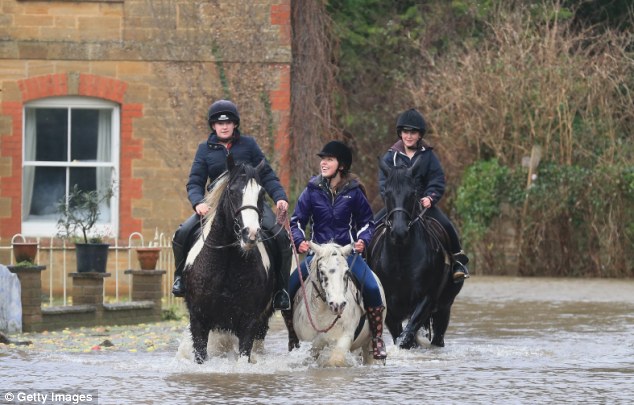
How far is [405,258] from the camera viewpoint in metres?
14.0

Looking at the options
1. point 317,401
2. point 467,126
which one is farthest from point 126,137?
point 317,401

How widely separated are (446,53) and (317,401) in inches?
905

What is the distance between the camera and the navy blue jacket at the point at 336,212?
12680 mm

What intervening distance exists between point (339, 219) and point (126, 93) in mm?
11219

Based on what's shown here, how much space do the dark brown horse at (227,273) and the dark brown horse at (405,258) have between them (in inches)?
78.5

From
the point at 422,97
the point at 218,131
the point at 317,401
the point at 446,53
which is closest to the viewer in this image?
the point at 317,401

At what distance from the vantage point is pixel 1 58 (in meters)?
23.1

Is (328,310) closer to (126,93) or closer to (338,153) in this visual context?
(338,153)

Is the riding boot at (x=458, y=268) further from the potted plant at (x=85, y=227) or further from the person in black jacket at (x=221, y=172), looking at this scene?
the potted plant at (x=85, y=227)

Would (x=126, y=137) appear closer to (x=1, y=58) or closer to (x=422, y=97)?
(x=1, y=58)

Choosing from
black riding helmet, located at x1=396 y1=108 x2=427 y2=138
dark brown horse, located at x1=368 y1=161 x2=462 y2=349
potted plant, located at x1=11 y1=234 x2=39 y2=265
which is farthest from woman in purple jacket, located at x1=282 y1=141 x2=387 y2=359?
potted plant, located at x1=11 y1=234 x2=39 y2=265

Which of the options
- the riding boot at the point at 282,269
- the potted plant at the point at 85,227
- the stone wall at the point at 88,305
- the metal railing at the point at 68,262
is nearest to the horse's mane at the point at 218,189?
the riding boot at the point at 282,269

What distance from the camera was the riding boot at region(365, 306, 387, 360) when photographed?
41.1ft

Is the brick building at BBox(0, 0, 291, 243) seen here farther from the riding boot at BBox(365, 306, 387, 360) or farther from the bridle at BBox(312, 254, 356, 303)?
the bridle at BBox(312, 254, 356, 303)
